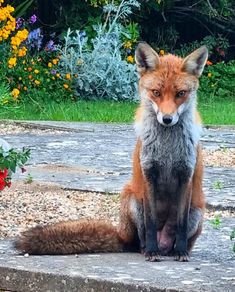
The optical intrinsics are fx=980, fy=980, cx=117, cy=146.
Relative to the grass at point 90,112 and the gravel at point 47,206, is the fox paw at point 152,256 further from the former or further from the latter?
the grass at point 90,112

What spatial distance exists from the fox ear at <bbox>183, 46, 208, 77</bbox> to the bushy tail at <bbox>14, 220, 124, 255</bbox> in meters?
0.98

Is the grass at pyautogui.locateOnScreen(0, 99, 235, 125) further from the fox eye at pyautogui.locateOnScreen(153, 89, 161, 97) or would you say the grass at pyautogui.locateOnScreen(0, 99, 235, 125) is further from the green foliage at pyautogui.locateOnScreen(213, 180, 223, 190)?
the fox eye at pyautogui.locateOnScreen(153, 89, 161, 97)

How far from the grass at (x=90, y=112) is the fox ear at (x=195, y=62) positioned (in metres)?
8.58

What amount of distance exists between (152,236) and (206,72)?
52.5ft

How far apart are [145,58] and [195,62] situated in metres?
0.28

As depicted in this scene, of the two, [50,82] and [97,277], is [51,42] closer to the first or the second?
[50,82]

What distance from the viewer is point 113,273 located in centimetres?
476

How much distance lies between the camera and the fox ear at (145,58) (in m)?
5.36

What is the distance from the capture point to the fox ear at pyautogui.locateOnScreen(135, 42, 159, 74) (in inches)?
211

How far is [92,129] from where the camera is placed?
12516 mm

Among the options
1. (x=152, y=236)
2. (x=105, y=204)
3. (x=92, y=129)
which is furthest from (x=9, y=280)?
(x=92, y=129)

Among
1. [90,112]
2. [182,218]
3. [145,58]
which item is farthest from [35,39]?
[182,218]

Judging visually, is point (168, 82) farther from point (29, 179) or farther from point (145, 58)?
point (29, 179)

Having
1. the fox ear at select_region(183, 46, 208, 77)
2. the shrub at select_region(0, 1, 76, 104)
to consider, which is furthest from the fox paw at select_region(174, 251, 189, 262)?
the shrub at select_region(0, 1, 76, 104)
